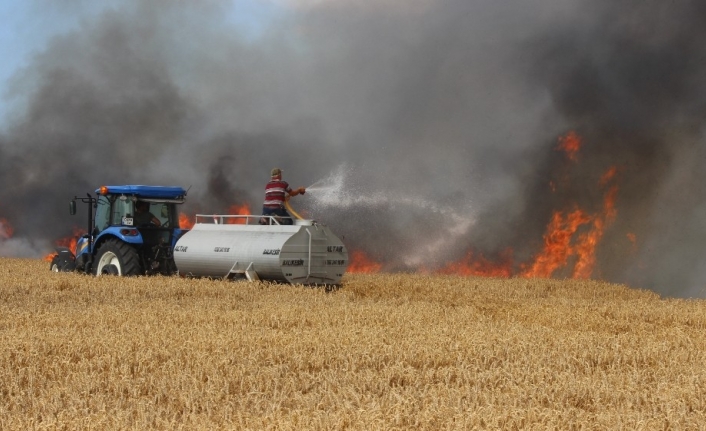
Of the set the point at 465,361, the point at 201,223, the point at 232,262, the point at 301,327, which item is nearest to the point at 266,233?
the point at 232,262

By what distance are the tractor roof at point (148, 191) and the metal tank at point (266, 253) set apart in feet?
4.29

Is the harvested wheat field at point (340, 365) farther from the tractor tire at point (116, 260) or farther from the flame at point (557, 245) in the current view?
the flame at point (557, 245)

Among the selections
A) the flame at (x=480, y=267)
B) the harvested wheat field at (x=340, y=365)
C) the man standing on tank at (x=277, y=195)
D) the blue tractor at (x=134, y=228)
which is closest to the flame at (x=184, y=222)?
the blue tractor at (x=134, y=228)

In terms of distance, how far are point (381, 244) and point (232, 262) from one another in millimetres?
10625

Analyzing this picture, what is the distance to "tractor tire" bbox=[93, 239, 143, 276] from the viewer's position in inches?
716

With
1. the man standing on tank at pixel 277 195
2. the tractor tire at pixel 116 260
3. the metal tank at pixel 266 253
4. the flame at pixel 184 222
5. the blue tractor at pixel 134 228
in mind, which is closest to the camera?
the metal tank at pixel 266 253

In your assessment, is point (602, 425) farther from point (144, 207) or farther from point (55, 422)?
point (144, 207)

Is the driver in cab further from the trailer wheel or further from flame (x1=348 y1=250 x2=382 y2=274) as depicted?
flame (x1=348 y1=250 x2=382 y2=274)

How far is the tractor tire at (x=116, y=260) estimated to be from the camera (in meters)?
18.2

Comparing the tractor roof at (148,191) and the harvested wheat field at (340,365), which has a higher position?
the tractor roof at (148,191)

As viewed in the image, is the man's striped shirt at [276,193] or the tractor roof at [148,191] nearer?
the man's striped shirt at [276,193]

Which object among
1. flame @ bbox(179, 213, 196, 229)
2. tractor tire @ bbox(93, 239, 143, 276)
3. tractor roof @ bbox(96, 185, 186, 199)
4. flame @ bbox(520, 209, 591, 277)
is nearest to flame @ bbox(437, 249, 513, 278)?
flame @ bbox(520, 209, 591, 277)

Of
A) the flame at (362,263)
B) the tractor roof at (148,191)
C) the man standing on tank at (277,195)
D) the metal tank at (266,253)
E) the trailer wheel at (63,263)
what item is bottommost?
the metal tank at (266,253)

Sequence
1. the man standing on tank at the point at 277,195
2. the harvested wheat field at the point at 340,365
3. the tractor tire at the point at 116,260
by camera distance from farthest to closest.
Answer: the tractor tire at the point at 116,260
the man standing on tank at the point at 277,195
the harvested wheat field at the point at 340,365
